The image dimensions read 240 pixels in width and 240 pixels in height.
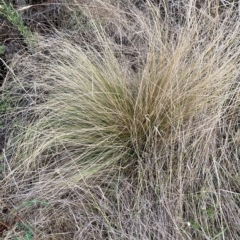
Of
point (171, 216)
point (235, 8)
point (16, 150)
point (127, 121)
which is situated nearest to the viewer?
point (171, 216)

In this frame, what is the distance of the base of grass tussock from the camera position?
1396 mm

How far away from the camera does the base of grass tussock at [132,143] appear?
4.58ft

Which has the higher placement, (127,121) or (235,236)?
(127,121)

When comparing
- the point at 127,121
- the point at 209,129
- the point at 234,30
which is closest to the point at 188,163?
the point at 209,129

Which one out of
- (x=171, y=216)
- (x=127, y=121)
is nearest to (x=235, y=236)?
(x=171, y=216)

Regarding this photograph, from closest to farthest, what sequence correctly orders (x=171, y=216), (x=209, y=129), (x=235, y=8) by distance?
(x=171, y=216), (x=209, y=129), (x=235, y=8)

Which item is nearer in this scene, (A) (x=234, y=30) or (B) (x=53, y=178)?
(B) (x=53, y=178)

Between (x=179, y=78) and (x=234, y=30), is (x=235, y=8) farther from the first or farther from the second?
(x=179, y=78)

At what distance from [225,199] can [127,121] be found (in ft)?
1.50

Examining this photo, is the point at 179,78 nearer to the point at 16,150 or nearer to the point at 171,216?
the point at 171,216

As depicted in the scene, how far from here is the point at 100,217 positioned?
1.41m

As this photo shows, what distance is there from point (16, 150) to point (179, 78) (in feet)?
2.35

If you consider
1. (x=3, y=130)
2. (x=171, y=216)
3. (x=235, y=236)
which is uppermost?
(x=3, y=130)

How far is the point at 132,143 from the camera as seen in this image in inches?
60.4
